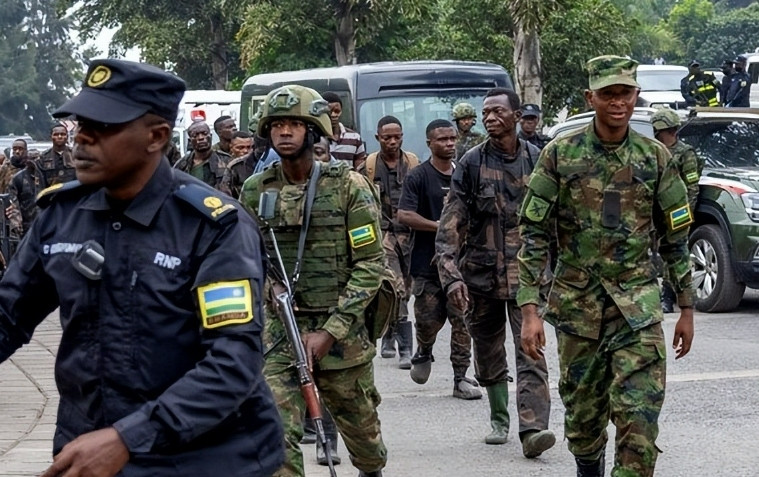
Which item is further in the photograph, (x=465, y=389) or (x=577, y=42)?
(x=577, y=42)

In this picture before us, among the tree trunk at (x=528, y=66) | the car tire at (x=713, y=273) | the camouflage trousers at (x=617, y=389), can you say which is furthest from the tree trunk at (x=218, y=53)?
the camouflage trousers at (x=617, y=389)

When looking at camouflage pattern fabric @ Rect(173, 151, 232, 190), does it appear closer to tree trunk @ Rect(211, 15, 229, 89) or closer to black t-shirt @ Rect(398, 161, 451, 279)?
black t-shirt @ Rect(398, 161, 451, 279)

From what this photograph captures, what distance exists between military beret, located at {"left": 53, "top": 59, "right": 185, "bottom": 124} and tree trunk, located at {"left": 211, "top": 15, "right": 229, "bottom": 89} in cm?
4301

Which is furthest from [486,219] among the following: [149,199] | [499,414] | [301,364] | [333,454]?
[149,199]

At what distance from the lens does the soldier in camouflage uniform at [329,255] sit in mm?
6211

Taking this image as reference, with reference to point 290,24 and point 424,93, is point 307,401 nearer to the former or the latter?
point 424,93

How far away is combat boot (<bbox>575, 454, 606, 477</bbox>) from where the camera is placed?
21.3 ft

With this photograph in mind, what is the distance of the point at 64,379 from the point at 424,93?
13.3 meters

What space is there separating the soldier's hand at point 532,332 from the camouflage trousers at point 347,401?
2.11 ft

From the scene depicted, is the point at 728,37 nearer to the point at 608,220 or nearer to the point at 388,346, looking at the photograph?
the point at 388,346

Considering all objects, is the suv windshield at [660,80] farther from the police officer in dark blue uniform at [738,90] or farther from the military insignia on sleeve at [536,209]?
the military insignia on sleeve at [536,209]

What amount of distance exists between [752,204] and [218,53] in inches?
1345

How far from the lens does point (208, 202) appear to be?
11.4 ft

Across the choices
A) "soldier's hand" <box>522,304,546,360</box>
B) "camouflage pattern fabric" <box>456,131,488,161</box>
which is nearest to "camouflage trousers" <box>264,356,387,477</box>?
"soldier's hand" <box>522,304,546,360</box>
